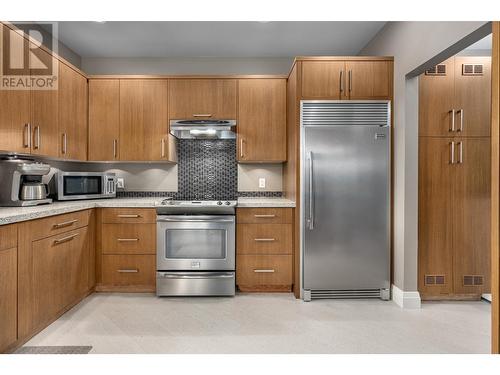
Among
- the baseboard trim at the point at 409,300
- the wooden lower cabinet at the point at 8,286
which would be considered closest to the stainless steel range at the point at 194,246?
the wooden lower cabinet at the point at 8,286

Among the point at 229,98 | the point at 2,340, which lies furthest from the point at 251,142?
the point at 2,340

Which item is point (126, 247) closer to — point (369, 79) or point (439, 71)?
point (369, 79)

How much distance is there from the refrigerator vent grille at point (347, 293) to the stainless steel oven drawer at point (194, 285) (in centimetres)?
81

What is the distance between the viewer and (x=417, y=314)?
8.93 feet

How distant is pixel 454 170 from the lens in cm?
300

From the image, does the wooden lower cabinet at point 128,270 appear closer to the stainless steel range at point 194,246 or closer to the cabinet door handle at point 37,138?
the stainless steel range at point 194,246

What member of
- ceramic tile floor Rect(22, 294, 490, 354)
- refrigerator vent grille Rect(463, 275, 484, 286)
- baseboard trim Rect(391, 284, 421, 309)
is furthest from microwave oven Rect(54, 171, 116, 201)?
refrigerator vent grille Rect(463, 275, 484, 286)

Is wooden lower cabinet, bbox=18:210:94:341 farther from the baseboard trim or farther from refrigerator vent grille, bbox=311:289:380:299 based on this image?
the baseboard trim

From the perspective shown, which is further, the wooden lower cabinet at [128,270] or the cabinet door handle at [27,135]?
the wooden lower cabinet at [128,270]

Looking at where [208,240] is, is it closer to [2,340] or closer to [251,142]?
[251,142]

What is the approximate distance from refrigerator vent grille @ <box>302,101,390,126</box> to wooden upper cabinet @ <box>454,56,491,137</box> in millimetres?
659

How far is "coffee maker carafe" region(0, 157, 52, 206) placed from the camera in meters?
2.43

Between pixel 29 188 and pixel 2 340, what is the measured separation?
3.67ft

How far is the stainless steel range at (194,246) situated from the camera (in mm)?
3135
